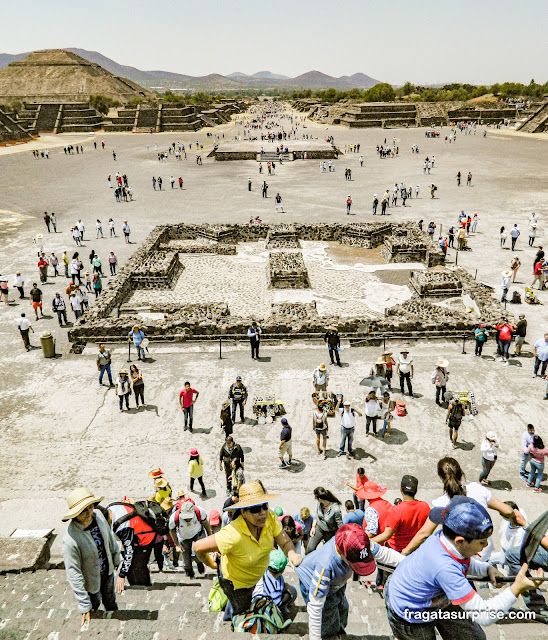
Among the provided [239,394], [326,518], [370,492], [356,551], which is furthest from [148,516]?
[239,394]

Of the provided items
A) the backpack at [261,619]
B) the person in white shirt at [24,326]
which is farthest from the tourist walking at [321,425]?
the person in white shirt at [24,326]

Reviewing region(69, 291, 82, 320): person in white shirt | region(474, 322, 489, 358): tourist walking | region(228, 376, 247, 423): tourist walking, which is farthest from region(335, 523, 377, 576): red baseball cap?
region(69, 291, 82, 320): person in white shirt

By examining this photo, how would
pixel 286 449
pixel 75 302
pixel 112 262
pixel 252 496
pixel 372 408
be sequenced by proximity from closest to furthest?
pixel 252 496, pixel 286 449, pixel 372 408, pixel 75 302, pixel 112 262

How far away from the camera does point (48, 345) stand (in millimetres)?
13641

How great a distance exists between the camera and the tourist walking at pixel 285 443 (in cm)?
854

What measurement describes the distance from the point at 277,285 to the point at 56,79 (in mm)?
128841

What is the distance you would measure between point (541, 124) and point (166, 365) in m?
70.8

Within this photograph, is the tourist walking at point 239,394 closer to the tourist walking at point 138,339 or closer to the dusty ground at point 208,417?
the dusty ground at point 208,417

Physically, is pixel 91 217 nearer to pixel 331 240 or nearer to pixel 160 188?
pixel 160 188

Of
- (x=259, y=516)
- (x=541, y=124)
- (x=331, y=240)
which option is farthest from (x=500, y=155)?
(x=259, y=516)

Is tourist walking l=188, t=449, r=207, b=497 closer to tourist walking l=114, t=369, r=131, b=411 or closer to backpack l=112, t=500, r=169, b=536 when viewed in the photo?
backpack l=112, t=500, r=169, b=536

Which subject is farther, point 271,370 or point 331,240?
point 331,240

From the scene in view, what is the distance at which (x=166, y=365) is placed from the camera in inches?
517

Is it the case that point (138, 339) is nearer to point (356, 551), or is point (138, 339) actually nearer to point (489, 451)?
point (489, 451)
